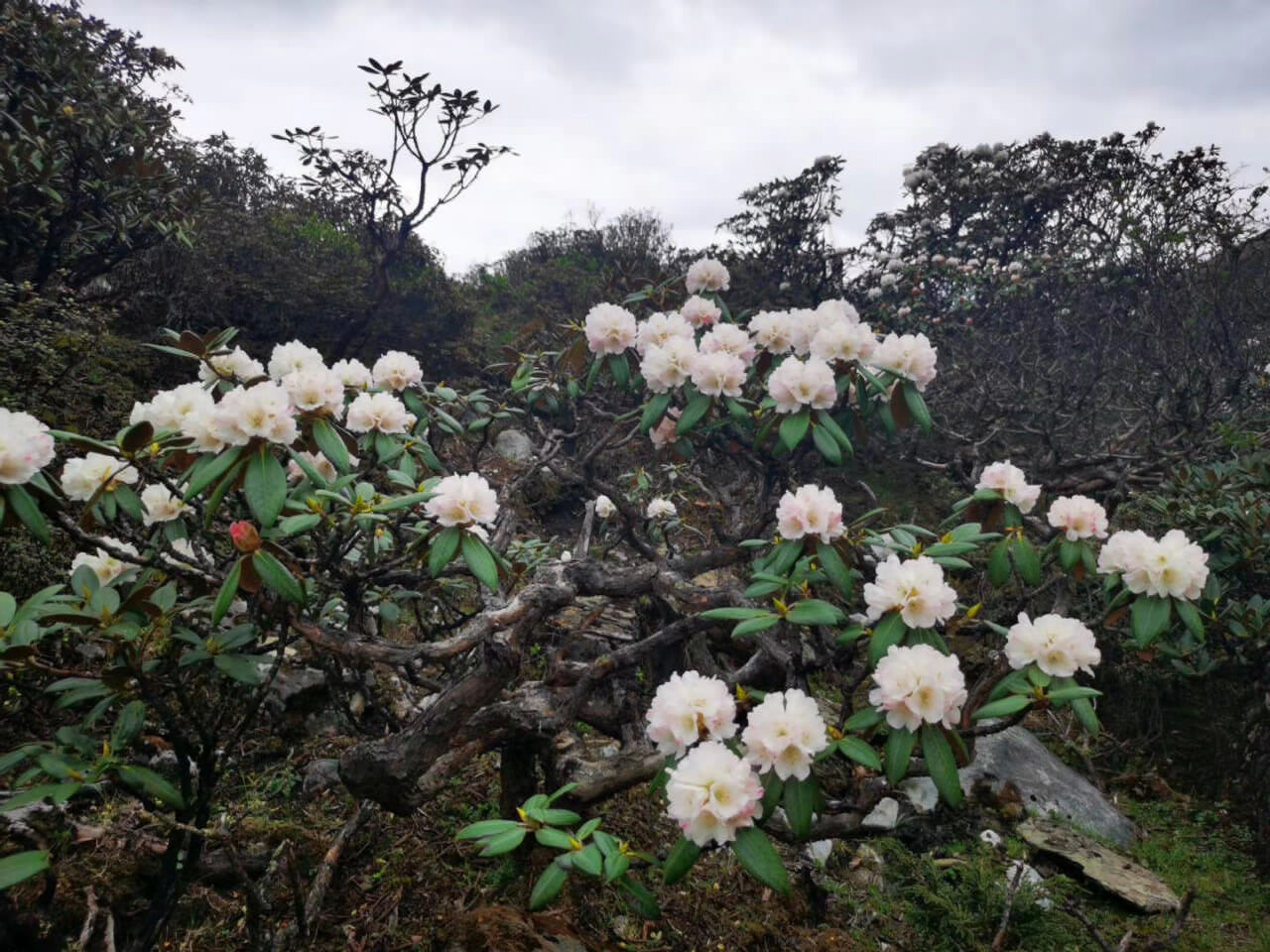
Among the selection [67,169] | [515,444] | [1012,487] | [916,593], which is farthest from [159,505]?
[515,444]

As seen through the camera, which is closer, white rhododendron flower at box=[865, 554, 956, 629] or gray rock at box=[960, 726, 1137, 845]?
white rhododendron flower at box=[865, 554, 956, 629]

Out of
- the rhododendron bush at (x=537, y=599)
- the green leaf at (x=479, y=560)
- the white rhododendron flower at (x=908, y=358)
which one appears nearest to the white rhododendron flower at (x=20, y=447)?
the rhododendron bush at (x=537, y=599)

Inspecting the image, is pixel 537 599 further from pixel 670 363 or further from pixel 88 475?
pixel 88 475

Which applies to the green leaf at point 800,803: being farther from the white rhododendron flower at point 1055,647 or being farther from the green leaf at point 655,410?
the green leaf at point 655,410

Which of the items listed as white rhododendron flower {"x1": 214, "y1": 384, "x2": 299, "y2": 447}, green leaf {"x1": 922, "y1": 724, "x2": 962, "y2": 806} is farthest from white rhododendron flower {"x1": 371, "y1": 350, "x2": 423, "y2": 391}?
green leaf {"x1": 922, "y1": 724, "x2": 962, "y2": 806}

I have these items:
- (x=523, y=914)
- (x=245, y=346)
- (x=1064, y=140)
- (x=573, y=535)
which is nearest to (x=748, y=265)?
(x=1064, y=140)

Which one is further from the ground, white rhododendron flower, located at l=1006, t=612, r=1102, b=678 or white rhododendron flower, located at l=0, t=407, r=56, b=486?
white rhododendron flower, located at l=0, t=407, r=56, b=486

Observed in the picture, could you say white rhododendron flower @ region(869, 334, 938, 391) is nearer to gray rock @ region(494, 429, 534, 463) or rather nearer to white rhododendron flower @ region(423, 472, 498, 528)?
white rhododendron flower @ region(423, 472, 498, 528)

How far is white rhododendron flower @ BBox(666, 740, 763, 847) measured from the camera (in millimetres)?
1101

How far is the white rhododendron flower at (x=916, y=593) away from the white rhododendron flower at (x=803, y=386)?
0.67m

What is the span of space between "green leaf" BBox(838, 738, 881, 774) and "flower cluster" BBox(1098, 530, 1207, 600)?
2.85ft

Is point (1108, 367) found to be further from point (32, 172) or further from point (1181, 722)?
point (32, 172)

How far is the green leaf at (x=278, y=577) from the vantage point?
1.29m

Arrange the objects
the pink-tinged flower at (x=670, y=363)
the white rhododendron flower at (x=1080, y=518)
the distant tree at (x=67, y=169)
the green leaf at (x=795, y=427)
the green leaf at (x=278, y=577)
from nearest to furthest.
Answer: the green leaf at (x=278, y=577)
the white rhododendron flower at (x=1080, y=518)
the green leaf at (x=795, y=427)
the pink-tinged flower at (x=670, y=363)
the distant tree at (x=67, y=169)
